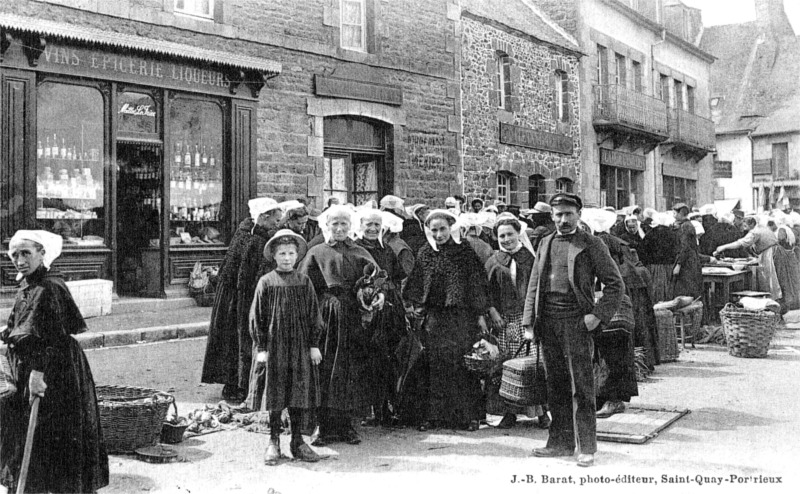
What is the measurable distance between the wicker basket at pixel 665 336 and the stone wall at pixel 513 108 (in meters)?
8.12

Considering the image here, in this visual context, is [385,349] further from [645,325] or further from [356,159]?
[356,159]

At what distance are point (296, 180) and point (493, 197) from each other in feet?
18.4

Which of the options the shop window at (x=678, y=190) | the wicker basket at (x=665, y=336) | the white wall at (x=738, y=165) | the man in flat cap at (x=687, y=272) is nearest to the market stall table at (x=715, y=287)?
the man in flat cap at (x=687, y=272)

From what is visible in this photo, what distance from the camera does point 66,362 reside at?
4293mm

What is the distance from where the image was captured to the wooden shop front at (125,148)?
10242 millimetres

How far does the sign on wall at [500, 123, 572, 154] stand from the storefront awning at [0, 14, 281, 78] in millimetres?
6671

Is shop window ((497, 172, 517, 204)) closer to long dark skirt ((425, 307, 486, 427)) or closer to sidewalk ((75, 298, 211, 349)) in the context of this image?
sidewalk ((75, 298, 211, 349))

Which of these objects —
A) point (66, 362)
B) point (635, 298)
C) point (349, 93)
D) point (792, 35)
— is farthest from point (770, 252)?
point (792, 35)

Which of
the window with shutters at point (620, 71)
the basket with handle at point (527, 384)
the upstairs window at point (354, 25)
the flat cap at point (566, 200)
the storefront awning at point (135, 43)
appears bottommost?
the basket with handle at point (527, 384)

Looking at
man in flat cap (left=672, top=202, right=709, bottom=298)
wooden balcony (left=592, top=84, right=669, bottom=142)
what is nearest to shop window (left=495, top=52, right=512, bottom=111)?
wooden balcony (left=592, top=84, right=669, bottom=142)

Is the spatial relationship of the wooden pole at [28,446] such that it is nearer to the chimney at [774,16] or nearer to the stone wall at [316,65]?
the stone wall at [316,65]

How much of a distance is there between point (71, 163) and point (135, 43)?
1.86m

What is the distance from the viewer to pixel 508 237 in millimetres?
6578

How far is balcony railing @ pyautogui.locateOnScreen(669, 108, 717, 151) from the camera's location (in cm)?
2623
